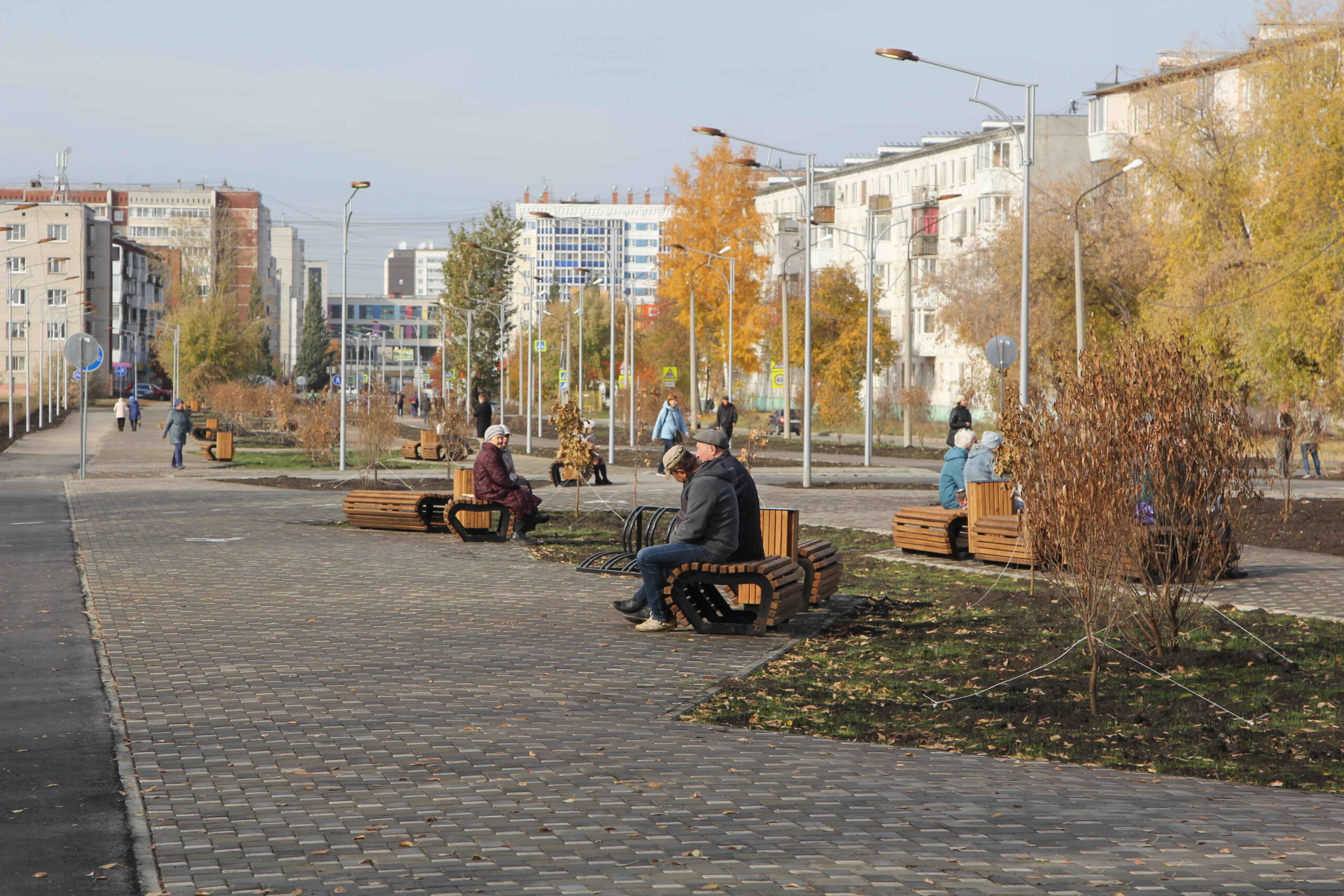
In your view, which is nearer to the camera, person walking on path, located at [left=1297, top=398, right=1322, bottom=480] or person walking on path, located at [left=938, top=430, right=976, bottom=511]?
person walking on path, located at [left=938, top=430, right=976, bottom=511]

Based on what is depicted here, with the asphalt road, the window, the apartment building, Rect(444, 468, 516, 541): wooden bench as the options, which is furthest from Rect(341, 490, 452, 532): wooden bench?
the apartment building

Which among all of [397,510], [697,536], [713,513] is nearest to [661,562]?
[697,536]

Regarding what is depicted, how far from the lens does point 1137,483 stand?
30.0 ft

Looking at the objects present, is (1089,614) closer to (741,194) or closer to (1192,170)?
(1192,170)

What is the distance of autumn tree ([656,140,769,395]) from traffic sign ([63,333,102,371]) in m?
34.3

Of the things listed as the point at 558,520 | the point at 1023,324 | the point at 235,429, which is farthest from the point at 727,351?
the point at 558,520

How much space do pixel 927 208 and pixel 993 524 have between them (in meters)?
76.3

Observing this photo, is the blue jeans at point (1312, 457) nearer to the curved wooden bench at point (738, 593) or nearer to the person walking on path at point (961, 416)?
the person walking on path at point (961, 416)

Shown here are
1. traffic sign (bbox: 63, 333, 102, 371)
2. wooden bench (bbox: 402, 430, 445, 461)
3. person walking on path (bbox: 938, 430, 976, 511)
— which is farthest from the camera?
wooden bench (bbox: 402, 430, 445, 461)

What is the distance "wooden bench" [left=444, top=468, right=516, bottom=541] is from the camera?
1797 centimetres

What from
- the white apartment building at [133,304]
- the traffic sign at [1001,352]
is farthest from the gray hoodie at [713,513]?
the white apartment building at [133,304]

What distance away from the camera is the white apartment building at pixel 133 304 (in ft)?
445

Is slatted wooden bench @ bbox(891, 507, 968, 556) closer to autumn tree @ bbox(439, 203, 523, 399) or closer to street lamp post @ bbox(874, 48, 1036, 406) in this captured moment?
street lamp post @ bbox(874, 48, 1036, 406)

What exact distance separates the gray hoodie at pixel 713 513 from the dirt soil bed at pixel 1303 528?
286 inches
